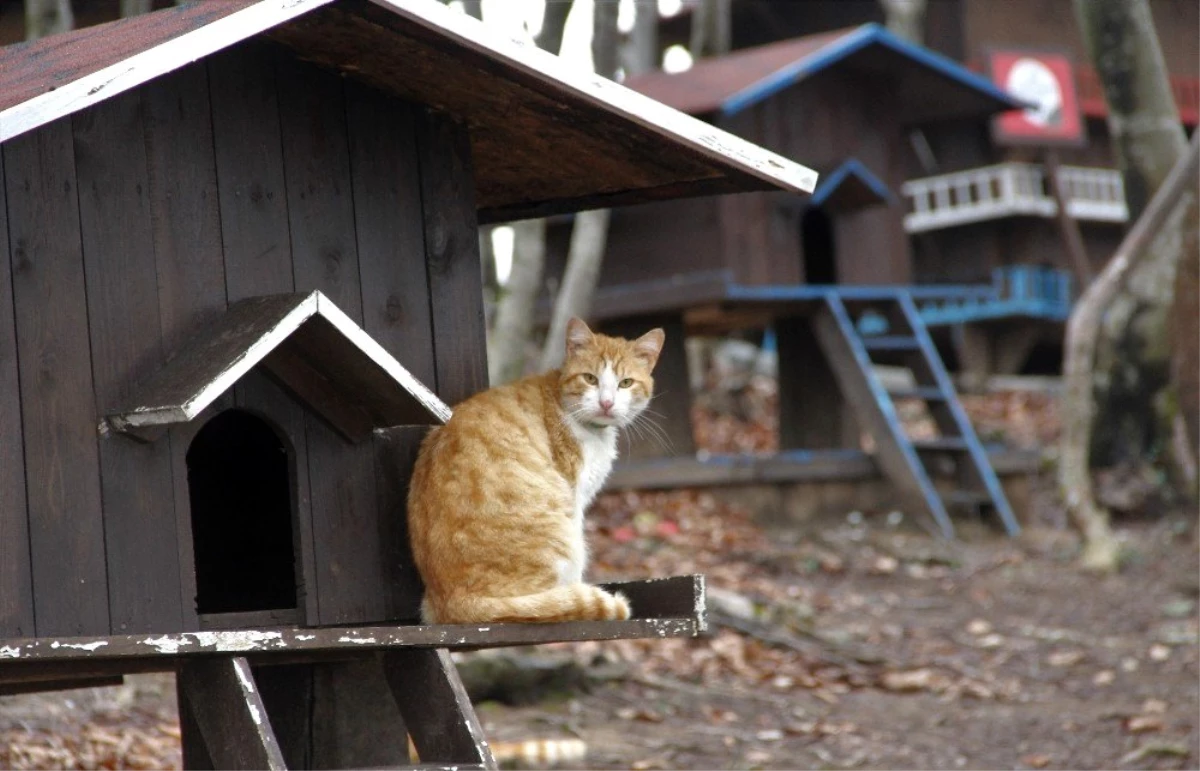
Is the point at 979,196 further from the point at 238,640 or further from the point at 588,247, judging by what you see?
the point at 238,640

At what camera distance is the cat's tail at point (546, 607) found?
4211 mm

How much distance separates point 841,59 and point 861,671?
6.27m

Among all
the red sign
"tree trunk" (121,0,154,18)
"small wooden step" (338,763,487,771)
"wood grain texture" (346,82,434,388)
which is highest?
the red sign

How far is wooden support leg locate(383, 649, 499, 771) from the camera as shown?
453 cm

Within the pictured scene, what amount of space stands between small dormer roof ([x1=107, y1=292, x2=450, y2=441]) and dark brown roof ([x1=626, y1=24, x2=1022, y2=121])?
7.64m

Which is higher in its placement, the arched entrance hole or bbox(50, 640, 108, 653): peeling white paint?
the arched entrance hole

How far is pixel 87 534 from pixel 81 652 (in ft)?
1.41

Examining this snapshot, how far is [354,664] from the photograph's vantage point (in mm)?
5020

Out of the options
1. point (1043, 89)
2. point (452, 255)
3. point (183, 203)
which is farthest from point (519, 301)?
point (1043, 89)

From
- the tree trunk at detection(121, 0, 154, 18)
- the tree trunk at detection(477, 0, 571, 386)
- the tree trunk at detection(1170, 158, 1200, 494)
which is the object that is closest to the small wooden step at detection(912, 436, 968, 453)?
the tree trunk at detection(1170, 158, 1200, 494)

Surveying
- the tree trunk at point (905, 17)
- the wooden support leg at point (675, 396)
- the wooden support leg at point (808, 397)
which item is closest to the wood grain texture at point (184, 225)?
the wooden support leg at point (675, 396)

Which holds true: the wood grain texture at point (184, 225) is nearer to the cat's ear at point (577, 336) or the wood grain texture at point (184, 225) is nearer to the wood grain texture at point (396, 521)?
the wood grain texture at point (396, 521)

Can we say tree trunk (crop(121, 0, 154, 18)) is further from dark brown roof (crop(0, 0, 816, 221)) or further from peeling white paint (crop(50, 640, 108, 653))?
peeling white paint (crop(50, 640, 108, 653))

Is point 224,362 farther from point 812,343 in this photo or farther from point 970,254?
point 970,254
